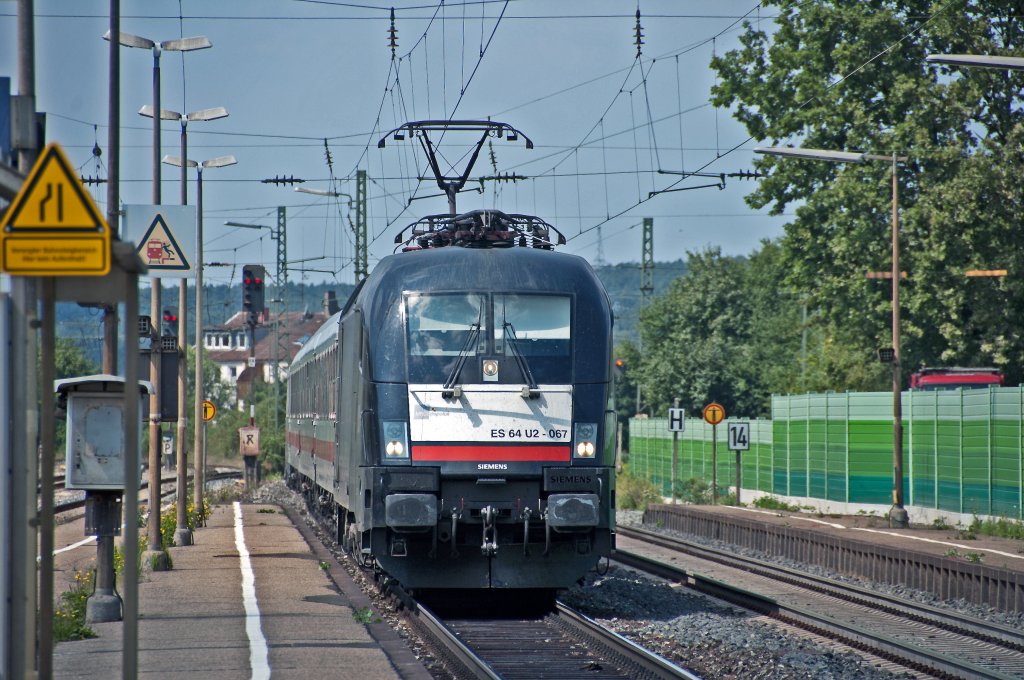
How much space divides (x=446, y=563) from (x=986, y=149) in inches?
971

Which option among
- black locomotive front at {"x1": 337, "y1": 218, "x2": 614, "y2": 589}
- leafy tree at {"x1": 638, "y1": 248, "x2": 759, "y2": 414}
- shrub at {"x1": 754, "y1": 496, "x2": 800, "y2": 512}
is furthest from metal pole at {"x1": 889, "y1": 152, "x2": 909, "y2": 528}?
leafy tree at {"x1": 638, "y1": 248, "x2": 759, "y2": 414}

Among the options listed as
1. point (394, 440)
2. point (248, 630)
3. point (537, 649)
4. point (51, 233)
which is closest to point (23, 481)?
point (51, 233)

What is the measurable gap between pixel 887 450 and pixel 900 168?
7.95 metres

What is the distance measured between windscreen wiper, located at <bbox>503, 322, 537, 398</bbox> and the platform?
262cm

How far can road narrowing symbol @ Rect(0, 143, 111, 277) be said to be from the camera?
21.0 ft

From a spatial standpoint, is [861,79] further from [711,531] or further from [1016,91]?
[711,531]

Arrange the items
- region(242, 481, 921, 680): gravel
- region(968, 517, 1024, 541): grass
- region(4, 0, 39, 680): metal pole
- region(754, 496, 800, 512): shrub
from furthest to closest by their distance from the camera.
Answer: region(754, 496, 800, 512): shrub, region(968, 517, 1024, 541): grass, region(242, 481, 921, 680): gravel, region(4, 0, 39, 680): metal pole

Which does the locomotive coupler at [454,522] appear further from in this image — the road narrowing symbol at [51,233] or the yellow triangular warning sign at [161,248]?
the road narrowing symbol at [51,233]

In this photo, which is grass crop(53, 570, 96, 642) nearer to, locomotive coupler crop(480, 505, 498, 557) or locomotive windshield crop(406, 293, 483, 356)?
locomotive coupler crop(480, 505, 498, 557)

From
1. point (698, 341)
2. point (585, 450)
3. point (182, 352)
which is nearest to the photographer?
point (585, 450)

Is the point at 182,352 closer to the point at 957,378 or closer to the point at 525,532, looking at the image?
the point at 525,532

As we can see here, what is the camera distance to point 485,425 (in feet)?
43.5

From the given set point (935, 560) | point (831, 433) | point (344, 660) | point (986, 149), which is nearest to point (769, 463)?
point (831, 433)

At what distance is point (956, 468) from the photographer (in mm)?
28094
